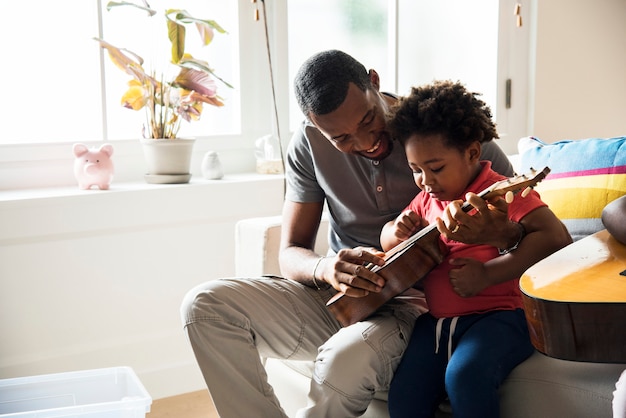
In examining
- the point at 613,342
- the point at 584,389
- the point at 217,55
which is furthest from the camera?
the point at 217,55

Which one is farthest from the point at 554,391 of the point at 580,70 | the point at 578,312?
the point at 580,70

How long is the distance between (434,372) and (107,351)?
4.77 ft

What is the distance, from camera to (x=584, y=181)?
188 centimetres

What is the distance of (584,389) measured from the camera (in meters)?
1.43

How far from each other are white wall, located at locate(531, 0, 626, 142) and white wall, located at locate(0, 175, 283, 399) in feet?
4.83

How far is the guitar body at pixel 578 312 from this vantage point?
113 cm

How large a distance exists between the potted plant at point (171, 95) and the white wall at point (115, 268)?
0.11 m

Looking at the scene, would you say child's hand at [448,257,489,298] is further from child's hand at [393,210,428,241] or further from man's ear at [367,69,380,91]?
man's ear at [367,69,380,91]

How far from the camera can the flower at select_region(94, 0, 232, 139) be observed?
2.61m

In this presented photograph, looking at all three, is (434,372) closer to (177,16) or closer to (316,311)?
(316,311)

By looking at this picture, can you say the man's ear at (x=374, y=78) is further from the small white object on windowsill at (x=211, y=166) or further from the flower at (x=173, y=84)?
the small white object on windowsill at (x=211, y=166)

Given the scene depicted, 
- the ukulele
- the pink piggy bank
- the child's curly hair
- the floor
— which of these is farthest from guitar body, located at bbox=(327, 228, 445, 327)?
the pink piggy bank

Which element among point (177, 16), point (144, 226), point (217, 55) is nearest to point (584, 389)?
point (144, 226)

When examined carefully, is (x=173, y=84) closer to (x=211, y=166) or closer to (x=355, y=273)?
(x=211, y=166)
